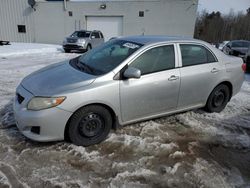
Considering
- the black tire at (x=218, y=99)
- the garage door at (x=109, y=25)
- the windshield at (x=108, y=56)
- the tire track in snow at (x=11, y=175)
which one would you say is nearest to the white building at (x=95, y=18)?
the garage door at (x=109, y=25)

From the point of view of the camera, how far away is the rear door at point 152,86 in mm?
3451

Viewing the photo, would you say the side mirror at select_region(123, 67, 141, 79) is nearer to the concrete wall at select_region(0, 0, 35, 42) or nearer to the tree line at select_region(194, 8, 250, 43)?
the concrete wall at select_region(0, 0, 35, 42)

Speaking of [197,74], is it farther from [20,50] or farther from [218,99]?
[20,50]

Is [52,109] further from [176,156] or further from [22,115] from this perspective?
[176,156]

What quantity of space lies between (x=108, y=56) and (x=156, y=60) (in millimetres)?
828

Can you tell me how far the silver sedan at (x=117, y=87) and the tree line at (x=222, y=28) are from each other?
48251 mm

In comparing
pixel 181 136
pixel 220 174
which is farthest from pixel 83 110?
pixel 220 174

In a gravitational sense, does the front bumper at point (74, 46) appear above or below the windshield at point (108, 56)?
below

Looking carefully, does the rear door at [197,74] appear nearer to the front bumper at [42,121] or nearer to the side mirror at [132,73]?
the side mirror at [132,73]

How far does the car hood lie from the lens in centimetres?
306

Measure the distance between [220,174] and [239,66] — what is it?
2783 millimetres

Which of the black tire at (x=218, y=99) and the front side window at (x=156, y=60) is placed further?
the black tire at (x=218, y=99)

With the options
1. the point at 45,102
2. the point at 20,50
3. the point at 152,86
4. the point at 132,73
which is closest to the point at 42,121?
the point at 45,102

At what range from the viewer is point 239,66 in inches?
189
